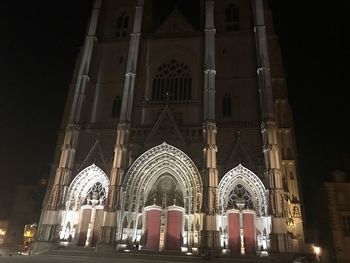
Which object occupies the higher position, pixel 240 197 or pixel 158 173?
pixel 158 173

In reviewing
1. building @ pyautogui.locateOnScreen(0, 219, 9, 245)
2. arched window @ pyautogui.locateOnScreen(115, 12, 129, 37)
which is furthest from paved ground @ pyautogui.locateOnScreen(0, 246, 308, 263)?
building @ pyautogui.locateOnScreen(0, 219, 9, 245)

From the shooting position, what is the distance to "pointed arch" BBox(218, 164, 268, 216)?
2044 centimetres

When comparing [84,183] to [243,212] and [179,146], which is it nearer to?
[179,146]

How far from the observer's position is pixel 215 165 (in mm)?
20578

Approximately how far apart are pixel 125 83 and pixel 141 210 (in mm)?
9877

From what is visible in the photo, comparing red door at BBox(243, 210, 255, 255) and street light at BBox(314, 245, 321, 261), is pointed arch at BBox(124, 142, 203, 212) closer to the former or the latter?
red door at BBox(243, 210, 255, 255)

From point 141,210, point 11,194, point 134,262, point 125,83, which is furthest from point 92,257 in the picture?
point 11,194

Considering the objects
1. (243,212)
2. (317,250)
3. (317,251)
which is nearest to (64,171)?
(243,212)

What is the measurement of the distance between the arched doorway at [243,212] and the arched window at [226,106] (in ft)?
16.0

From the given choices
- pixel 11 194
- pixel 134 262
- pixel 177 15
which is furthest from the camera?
pixel 11 194

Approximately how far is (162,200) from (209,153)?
15.6 ft

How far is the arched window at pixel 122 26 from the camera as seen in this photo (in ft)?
97.0

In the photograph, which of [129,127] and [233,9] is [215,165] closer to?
[129,127]

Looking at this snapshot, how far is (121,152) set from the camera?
71.9 ft
